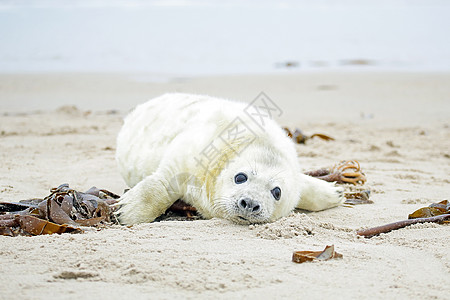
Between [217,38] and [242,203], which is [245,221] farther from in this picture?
[217,38]

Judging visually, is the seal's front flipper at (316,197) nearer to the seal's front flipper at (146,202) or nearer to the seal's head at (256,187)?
the seal's head at (256,187)

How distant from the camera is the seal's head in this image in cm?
330

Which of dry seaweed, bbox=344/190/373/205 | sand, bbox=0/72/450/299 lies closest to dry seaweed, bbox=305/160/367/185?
sand, bbox=0/72/450/299

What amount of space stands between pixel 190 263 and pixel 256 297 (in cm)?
45

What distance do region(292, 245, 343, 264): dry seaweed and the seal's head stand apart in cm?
68

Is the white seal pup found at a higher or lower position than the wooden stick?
higher

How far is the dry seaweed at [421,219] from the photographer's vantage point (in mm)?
3225

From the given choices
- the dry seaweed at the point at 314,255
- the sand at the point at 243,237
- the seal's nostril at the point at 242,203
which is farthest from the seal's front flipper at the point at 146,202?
the dry seaweed at the point at 314,255

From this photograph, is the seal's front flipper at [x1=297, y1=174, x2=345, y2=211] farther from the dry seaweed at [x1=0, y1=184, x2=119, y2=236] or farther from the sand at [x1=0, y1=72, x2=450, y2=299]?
the dry seaweed at [x1=0, y1=184, x2=119, y2=236]

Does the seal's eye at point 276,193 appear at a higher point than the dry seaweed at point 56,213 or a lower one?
higher

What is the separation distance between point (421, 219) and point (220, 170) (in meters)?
1.34

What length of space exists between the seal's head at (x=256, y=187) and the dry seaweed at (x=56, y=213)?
782 millimetres

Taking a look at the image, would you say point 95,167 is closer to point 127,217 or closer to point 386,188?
point 127,217

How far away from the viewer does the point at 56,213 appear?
3.25m
